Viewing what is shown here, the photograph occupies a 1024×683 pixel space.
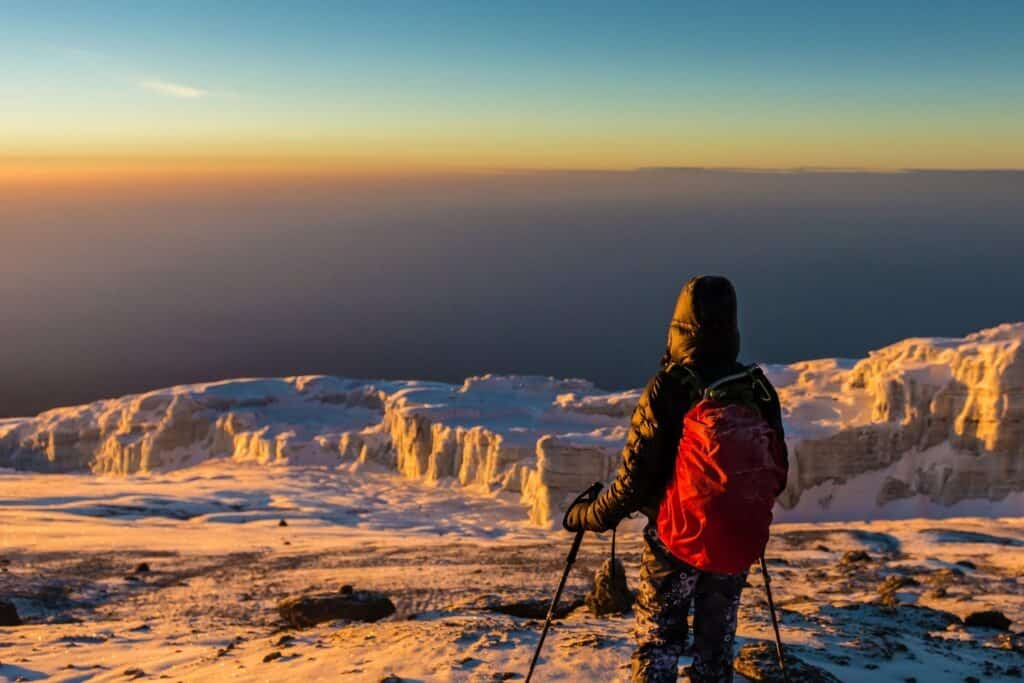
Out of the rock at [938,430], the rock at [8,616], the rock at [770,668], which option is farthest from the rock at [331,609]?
the rock at [938,430]

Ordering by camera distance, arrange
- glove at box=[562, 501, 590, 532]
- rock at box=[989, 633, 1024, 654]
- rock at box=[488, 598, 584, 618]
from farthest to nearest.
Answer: rock at box=[488, 598, 584, 618]
rock at box=[989, 633, 1024, 654]
glove at box=[562, 501, 590, 532]

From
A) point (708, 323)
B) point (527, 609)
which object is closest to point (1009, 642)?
point (527, 609)

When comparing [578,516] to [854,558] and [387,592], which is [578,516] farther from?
[854,558]

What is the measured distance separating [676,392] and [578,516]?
4.54 ft

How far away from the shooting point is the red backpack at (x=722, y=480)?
548 centimetres

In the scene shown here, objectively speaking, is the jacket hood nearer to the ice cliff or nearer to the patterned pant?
the patterned pant

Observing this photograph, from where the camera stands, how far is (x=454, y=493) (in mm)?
78312

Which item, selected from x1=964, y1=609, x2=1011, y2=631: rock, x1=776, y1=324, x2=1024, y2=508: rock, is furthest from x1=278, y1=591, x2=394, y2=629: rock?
x1=776, y1=324, x2=1024, y2=508: rock

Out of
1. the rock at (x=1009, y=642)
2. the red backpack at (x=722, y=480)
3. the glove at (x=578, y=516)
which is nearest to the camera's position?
the red backpack at (x=722, y=480)

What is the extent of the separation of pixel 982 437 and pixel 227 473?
68.7 metres

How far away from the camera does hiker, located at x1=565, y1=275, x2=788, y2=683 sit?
5.53 meters

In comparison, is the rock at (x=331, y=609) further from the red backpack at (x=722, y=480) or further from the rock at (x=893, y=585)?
the red backpack at (x=722, y=480)

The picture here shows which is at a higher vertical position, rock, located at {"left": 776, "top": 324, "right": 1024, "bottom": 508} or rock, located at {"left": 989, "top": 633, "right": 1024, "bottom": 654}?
rock, located at {"left": 989, "top": 633, "right": 1024, "bottom": 654}

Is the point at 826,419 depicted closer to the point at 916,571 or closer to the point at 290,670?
the point at 916,571
